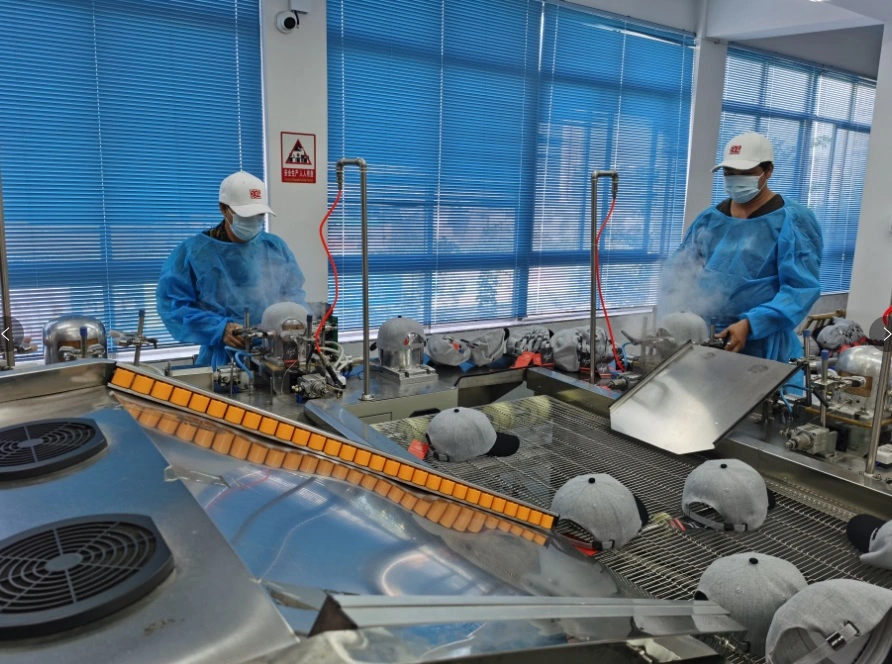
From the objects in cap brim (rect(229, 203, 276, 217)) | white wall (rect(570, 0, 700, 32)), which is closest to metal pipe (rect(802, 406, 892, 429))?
cap brim (rect(229, 203, 276, 217))

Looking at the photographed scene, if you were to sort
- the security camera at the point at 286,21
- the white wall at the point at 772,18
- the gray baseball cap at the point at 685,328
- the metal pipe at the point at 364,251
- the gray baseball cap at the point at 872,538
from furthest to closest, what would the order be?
1. the white wall at the point at 772,18
2. the security camera at the point at 286,21
3. the gray baseball cap at the point at 685,328
4. the metal pipe at the point at 364,251
5. the gray baseball cap at the point at 872,538

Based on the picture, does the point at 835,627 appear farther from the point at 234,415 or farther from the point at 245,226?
the point at 245,226

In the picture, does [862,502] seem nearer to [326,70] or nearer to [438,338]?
[438,338]

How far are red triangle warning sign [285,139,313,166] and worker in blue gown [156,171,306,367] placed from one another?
2.49ft

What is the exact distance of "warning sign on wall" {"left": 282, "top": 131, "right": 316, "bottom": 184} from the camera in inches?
144

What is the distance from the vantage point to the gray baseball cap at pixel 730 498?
1336mm

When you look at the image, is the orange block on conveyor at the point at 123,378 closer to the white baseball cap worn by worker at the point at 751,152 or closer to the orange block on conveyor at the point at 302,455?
the orange block on conveyor at the point at 302,455

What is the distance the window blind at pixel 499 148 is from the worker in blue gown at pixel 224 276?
1040mm

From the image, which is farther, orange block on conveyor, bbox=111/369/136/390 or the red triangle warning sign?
the red triangle warning sign

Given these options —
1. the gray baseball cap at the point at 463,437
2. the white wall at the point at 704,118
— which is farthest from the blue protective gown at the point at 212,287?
the white wall at the point at 704,118

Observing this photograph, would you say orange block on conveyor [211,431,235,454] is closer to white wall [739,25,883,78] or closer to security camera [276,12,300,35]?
security camera [276,12,300,35]

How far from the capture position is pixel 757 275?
3020mm

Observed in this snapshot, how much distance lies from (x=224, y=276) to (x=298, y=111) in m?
1.21

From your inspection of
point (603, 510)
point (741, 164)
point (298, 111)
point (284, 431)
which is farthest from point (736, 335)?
point (298, 111)
